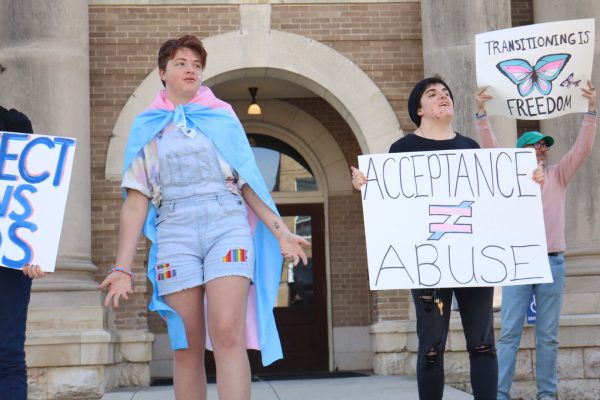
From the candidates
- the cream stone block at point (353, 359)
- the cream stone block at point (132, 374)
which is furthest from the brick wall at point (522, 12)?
the cream stone block at point (132, 374)

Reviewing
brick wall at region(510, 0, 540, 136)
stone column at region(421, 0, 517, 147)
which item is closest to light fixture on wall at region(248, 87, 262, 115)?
stone column at region(421, 0, 517, 147)

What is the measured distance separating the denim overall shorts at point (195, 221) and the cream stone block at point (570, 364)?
22.1 ft

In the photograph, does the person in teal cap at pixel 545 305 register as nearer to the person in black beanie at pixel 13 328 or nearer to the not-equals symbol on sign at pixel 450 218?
the not-equals symbol on sign at pixel 450 218

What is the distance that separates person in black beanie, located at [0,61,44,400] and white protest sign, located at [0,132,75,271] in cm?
12

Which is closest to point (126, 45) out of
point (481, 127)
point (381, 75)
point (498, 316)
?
point (381, 75)

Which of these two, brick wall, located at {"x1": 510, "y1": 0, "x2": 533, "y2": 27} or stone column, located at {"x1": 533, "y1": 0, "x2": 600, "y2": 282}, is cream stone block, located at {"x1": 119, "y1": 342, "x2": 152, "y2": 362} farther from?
brick wall, located at {"x1": 510, "y1": 0, "x2": 533, "y2": 27}

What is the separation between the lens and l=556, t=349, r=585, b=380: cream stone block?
10781 mm

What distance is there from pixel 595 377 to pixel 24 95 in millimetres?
6651

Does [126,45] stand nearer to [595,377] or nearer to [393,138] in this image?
[393,138]

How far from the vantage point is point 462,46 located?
1119 cm

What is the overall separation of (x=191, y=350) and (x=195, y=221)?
0.63 metres

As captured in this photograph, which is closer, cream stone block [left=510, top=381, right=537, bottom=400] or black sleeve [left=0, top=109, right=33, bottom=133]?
black sleeve [left=0, top=109, right=33, bottom=133]

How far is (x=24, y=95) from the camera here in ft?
34.6

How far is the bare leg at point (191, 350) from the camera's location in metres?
4.89
